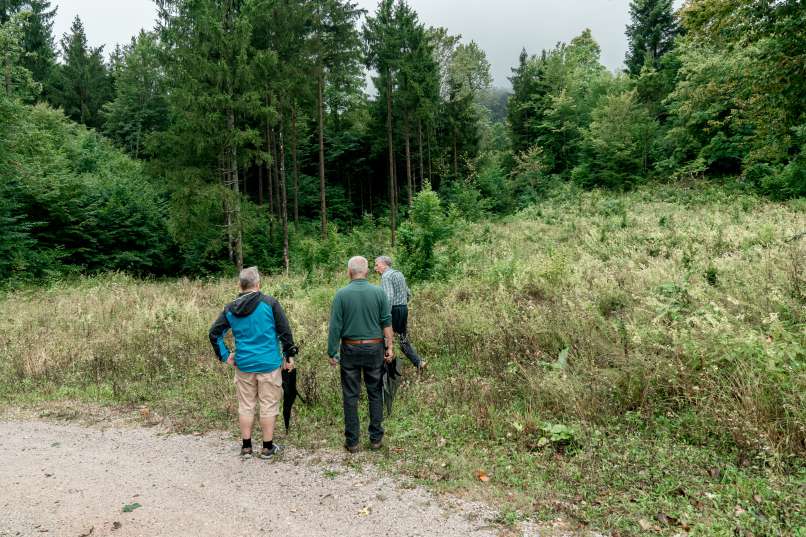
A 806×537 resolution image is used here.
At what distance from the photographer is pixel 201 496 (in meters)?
4.52

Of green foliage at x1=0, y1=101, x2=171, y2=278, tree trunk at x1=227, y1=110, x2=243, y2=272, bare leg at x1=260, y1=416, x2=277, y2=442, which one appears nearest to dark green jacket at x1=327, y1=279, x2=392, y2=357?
bare leg at x1=260, y1=416, x2=277, y2=442

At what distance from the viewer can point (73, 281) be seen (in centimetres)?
2133

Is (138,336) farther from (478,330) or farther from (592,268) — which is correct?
(592,268)

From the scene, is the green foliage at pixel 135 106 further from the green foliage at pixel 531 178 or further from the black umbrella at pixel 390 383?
the black umbrella at pixel 390 383

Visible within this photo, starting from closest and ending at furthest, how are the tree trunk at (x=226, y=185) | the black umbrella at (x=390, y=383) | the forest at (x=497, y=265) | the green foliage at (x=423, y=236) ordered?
the forest at (x=497, y=265)
the black umbrella at (x=390, y=383)
the green foliage at (x=423, y=236)
the tree trunk at (x=226, y=185)

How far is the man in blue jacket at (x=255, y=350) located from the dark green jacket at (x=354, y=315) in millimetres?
519

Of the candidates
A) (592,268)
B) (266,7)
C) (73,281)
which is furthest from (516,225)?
(73,281)

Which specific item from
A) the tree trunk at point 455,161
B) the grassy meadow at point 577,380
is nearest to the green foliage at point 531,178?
the tree trunk at point 455,161

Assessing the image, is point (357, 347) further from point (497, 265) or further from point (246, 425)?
point (497, 265)

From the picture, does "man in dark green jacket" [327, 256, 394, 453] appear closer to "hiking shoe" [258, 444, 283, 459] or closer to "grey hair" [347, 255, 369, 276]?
"grey hair" [347, 255, 369, 276]

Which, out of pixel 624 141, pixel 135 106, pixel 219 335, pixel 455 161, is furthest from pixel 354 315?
pixel 135 106

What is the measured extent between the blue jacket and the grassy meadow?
1.22 metres

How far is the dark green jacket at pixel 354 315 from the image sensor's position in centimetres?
546

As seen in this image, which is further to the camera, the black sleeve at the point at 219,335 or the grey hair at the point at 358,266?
the grey hair at the point at 358,266
